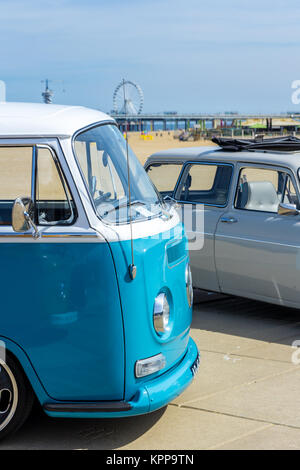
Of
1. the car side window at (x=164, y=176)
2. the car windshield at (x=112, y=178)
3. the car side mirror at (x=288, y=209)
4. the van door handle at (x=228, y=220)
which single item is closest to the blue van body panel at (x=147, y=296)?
the car windshield at (x=112, y=178)

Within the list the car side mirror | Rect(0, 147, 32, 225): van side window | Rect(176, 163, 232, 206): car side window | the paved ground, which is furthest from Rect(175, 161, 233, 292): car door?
Rect(0, 147, 32, 225): van side window

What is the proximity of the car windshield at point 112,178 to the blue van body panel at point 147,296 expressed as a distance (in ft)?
0.80

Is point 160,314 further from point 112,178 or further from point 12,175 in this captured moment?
point 12,175

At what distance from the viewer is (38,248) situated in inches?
168

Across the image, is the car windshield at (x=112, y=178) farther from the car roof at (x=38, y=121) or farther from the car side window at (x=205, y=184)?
the car side window at (x=205, y=184)

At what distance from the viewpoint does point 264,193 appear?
7582 millimetres

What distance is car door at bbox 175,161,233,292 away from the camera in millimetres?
7699

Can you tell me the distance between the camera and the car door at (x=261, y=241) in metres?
7.05

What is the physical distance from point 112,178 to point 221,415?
73.8 inches

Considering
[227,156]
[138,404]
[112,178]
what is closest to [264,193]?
[227,156]

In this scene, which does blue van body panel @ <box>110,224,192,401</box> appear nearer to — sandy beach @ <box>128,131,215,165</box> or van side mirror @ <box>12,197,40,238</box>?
van side mirror @ <box>12,197,40,238</box>

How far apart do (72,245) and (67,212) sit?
24 cm

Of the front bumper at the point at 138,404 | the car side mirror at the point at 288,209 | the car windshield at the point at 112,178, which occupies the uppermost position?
the car windshield at the point at 112,178

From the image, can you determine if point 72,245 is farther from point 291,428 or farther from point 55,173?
point 291,428
